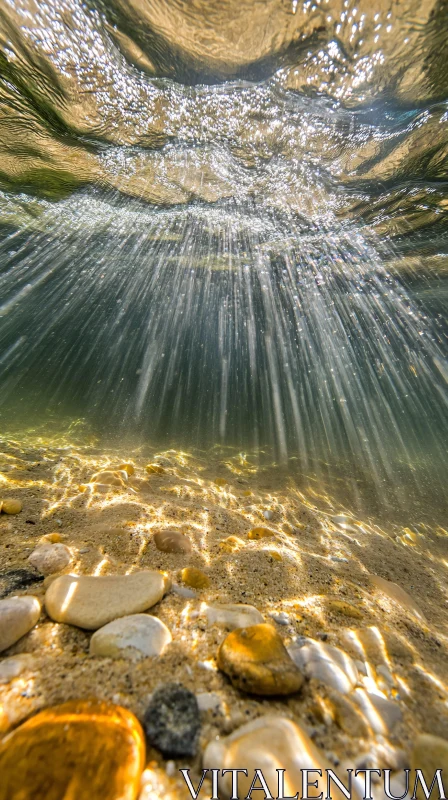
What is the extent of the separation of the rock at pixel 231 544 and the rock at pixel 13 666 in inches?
74.7

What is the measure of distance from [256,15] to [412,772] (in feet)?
22.0

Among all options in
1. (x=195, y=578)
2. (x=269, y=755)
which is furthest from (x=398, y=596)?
(x=269, y=755)

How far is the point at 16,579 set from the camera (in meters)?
1.95

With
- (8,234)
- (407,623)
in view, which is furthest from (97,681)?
(8,234)

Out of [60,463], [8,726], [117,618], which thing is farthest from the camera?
[60,463]

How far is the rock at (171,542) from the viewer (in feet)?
9.07

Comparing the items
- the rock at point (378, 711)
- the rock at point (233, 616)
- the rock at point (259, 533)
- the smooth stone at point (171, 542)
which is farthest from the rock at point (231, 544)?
the rock at point (378, 711)

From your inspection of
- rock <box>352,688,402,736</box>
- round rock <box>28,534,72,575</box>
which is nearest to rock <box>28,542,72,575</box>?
round rock <box>28,534,72,575</box>

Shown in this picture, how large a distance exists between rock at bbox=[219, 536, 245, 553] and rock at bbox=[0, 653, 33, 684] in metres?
1.90

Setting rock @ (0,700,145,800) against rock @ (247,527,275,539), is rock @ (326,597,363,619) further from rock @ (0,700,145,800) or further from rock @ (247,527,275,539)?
rock @ (0,700,145,800)

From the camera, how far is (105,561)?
2422 millimetres

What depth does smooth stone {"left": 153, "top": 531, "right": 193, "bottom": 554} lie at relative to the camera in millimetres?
2766

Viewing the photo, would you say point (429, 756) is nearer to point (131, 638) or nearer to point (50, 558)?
point (131, 638)

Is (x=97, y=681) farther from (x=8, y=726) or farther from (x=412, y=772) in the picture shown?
(x=412, y=772)
